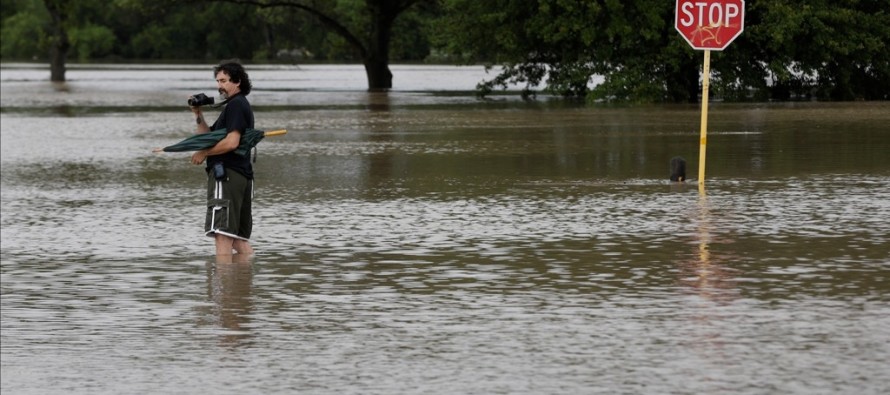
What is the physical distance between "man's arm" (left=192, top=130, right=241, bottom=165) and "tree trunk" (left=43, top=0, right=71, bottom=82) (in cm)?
5609

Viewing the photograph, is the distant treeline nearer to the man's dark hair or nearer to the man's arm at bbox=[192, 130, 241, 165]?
the man's dark hair

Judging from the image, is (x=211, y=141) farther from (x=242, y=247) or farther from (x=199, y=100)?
(x=242, y=247)

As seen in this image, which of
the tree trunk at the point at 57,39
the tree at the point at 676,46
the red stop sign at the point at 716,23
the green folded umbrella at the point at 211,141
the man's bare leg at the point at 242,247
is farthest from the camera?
the tree trunk at the point at 57,39

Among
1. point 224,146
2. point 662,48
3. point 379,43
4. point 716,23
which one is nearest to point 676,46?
point 662,48

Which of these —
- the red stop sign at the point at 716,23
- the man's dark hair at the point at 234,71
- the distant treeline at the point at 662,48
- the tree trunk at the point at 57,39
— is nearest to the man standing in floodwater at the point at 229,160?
the man's dark hair at the point at 234,71

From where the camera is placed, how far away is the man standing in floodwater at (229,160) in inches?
464

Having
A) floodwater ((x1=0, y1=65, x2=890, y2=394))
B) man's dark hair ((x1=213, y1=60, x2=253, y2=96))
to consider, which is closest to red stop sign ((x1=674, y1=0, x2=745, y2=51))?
floodwater ((x1=0, y1=65, x2=890, y2=394))

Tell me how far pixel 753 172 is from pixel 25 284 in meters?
11.6

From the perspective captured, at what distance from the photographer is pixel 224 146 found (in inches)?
464

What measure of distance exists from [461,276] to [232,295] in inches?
66.0

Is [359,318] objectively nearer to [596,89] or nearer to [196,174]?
[196,174]

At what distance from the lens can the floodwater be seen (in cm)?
838

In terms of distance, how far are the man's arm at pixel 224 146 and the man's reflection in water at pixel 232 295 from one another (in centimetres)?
84

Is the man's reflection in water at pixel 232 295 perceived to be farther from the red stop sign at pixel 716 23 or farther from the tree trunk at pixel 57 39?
the tree trunk at pixel 57 39
